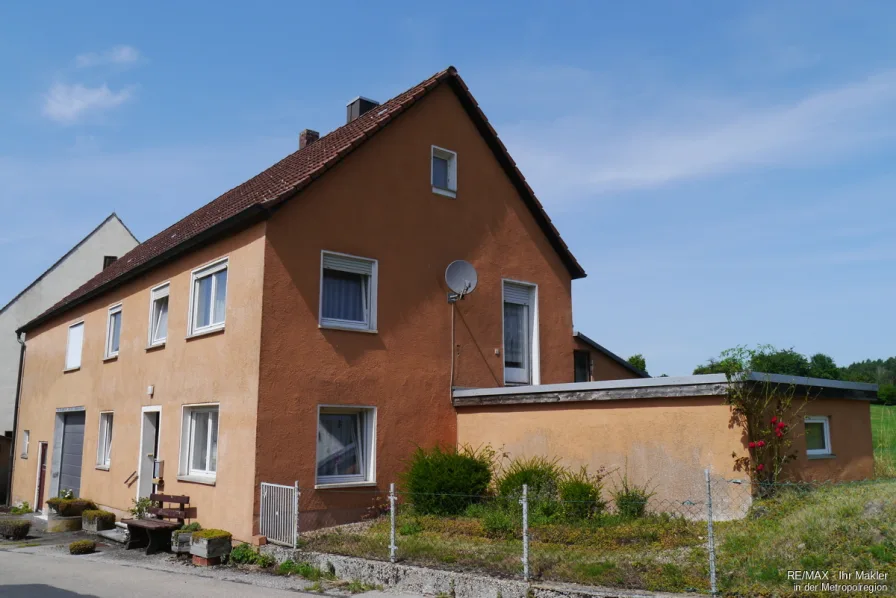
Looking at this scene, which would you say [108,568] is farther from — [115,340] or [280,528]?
[115,340]

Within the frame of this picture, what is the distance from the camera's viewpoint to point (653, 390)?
35.9ft

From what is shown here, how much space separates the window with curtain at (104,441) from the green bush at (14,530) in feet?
6.62

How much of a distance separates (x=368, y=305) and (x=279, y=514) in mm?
4084

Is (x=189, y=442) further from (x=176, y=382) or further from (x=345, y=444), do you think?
(x=345, y=444)

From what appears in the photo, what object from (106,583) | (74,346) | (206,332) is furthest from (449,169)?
(74,346)

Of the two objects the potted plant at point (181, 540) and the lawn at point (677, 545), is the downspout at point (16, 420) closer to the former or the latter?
the potted plant at point (181, 540)

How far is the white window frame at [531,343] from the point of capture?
52.2 feet

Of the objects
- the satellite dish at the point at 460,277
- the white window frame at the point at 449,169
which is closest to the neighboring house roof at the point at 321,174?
the white window frame at the point at 449,169

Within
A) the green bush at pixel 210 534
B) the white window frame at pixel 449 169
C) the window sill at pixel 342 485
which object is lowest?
the green bush at pixel 210 534

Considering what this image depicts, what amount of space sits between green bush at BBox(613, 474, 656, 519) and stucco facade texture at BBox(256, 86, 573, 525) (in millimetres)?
4171

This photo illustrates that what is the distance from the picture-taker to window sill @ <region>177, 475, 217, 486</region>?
509 inches

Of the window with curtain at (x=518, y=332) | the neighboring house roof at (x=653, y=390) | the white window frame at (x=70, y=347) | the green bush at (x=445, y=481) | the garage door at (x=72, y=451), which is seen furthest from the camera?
the white window frame at (x=70, y=347)

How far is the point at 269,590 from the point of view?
942 cm

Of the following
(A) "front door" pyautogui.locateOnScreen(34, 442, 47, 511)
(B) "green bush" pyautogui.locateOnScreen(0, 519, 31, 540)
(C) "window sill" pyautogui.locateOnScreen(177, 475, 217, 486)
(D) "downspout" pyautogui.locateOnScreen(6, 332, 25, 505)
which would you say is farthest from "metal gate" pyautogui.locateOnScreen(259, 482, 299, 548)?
(D) "downspout" pyautogui.locateOnScreen(6, 332, 25, 505)
